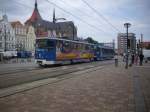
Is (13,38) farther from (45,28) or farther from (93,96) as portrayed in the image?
(93,96)

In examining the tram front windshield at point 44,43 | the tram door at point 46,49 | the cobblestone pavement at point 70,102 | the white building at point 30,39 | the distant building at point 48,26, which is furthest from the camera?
the distant building at point 48,26

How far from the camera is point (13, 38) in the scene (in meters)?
104

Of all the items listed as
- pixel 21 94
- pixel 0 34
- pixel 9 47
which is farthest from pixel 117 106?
pixel 9 47

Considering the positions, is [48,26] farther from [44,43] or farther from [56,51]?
[56,51]

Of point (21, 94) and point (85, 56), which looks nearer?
point (21, 94)

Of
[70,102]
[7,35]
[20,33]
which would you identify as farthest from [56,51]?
[20,33]

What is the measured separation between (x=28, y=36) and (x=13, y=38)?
17.3 metres

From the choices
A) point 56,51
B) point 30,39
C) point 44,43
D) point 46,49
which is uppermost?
point 30,39

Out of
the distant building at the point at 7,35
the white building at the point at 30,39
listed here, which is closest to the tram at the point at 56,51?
the distant building at the point at 7,35

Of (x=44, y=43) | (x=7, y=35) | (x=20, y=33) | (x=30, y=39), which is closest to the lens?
(x=44, y=43)

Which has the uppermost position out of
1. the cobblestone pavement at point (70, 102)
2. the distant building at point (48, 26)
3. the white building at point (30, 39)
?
the distant building at point (48, 26)

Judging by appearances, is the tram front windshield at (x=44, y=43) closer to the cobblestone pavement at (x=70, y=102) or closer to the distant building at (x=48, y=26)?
the cobblestone pavement at (x=70, y=102)

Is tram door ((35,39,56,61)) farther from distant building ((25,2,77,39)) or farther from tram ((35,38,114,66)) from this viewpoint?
distant building ((25,2,77,39))

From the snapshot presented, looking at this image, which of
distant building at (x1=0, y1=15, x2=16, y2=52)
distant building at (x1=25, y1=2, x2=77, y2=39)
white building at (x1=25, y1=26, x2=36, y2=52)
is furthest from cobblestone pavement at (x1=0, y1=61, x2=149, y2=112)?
distant building at (x1=25, y1=2, x2=77, y2=39)
